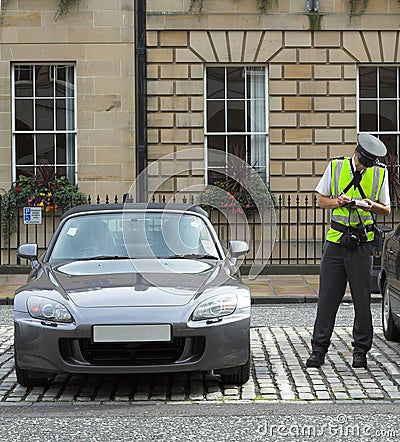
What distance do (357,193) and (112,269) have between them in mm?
2151

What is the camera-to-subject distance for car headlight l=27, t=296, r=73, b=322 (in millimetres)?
7211

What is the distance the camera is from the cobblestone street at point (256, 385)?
7.26 m

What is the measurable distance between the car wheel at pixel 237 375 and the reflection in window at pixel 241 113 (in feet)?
45.8

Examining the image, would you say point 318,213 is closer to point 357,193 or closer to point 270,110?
point 270,110

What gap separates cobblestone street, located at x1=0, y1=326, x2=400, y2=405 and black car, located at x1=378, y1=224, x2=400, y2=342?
1.88ft

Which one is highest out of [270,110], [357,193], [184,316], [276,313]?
[270,110]

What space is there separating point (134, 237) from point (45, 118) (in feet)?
43.6

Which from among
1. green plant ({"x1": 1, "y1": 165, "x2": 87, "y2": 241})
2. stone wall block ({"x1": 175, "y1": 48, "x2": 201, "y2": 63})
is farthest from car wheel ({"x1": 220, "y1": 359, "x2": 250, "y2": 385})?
stone wall block ({"x1": 175, "y1": 48, "x2": 201, "y2": 63})

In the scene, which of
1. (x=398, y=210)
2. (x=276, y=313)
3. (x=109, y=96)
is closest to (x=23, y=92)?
(x=109, y=96)

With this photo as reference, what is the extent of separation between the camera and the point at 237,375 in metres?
7.62

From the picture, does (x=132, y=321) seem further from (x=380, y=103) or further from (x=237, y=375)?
(x=380, y=103)

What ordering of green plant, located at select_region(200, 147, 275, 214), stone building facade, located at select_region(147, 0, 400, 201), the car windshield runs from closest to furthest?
the car windshield → green plant, located at select_region(200, 147, 275, 214) → stone building facade, located at select_region(147, 0, 400, 201)

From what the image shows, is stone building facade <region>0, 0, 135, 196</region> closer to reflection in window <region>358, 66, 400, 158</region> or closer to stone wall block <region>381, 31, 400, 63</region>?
reflection in window <region>358, 66, 400, 158</region>

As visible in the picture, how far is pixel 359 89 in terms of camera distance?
2164 cm
